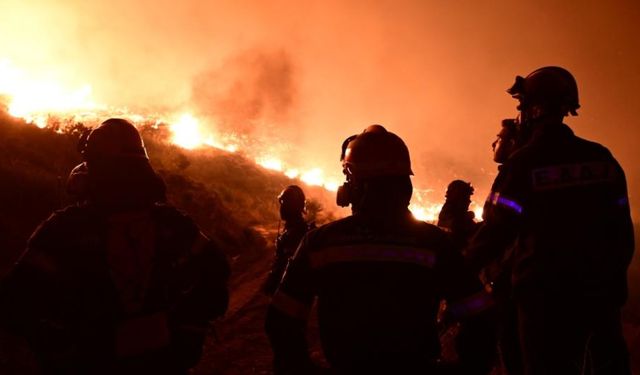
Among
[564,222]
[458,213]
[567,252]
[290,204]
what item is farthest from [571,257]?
[458,213]

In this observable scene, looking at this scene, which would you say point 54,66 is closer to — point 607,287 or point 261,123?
point 261,123

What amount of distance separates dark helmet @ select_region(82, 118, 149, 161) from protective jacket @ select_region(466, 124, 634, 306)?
2.29 meters

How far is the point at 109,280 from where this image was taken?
91.8 inches

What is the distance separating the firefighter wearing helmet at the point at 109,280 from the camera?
89.3 inches

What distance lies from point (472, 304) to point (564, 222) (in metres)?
1.22

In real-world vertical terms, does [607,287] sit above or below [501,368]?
above

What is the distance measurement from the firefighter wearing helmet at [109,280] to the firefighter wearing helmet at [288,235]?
8.59 feet

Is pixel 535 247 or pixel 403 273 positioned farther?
pixel 535 247

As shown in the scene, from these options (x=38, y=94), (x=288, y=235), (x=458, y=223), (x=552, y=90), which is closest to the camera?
(x=552, y=90)

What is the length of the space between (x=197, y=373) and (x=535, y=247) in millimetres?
4990

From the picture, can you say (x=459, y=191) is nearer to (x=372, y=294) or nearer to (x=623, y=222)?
(x=623, y=222)

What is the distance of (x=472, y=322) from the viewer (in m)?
2.08

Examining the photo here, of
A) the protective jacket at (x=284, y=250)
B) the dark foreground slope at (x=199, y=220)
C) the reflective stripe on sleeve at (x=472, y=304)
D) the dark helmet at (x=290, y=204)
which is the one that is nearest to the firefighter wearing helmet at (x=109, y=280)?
the dark foreground slope at (x=199, y=220)

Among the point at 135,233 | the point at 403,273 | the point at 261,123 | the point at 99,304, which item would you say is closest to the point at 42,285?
the point at 99,304
